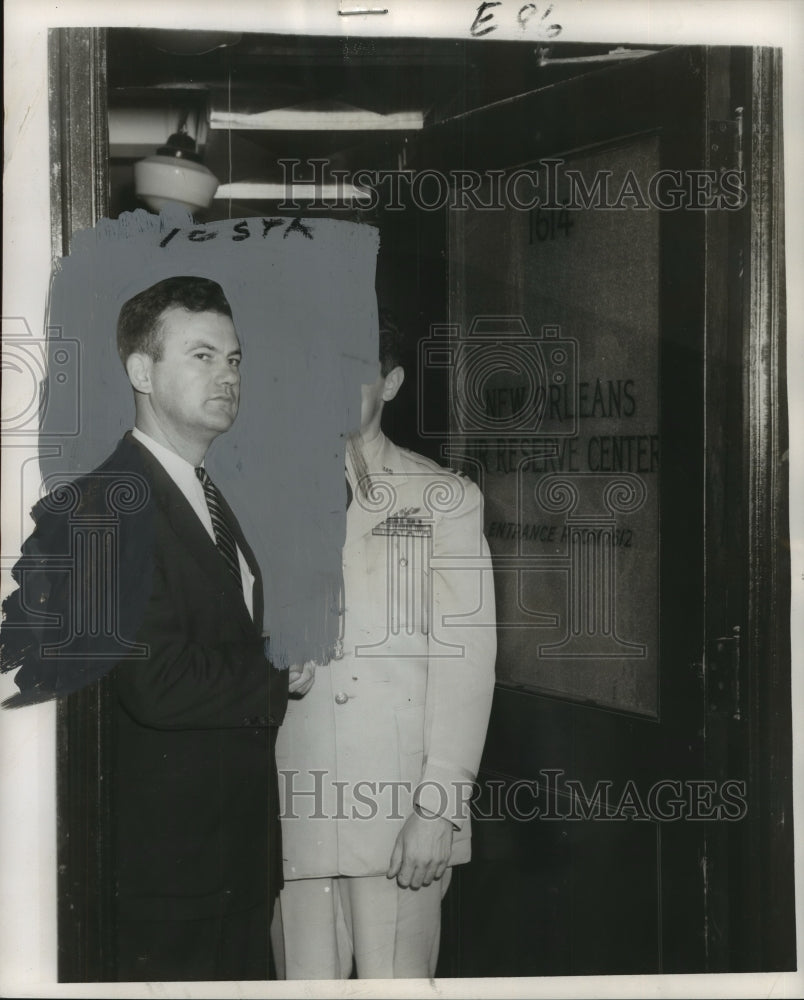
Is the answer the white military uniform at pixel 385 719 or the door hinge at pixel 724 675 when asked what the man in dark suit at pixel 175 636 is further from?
the door hinge at pixel 724 675

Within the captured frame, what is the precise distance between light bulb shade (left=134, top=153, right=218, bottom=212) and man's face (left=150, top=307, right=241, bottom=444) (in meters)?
0.24

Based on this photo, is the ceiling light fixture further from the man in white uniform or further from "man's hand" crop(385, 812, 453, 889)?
"man's hand" crop(385, 812, 453, 889)

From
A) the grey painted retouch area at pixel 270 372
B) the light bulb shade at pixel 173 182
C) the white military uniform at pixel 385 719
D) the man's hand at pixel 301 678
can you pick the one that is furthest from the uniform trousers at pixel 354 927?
the light bulb shade at pixel 173 182

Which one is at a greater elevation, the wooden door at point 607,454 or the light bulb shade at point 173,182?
the light bulb shade at point 173,182

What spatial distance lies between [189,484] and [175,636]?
342 mm

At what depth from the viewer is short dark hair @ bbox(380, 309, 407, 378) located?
2215mm

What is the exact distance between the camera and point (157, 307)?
2.21 meters

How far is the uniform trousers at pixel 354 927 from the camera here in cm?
224

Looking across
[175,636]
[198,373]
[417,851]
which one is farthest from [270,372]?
[417,851]

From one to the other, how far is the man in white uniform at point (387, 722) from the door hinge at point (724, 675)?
510 mm

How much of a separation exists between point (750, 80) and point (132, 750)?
208 cm

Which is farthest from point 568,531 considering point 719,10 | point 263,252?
point 719,10

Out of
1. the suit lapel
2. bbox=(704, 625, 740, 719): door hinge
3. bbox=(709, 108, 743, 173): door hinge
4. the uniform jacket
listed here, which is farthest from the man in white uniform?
bbox=(709, 108, 743, 173): door hinge

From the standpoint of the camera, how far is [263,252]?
221cm
